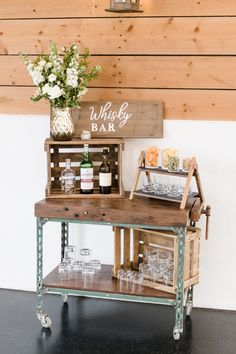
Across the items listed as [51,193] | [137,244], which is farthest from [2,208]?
[137,244]

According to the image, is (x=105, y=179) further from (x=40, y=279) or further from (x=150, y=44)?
(x=150, y=44)

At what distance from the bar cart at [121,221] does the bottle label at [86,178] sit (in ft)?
0.27

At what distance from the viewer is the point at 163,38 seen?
3.68 m

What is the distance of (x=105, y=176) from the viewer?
141 inches

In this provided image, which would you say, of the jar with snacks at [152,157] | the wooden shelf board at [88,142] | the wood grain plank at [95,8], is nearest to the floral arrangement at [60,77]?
the wooden shelf board at [88,142]

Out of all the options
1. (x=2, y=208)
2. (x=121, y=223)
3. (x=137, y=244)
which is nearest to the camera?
(x=121, y=223)

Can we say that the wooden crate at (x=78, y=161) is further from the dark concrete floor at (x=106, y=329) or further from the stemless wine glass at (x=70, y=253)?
the dark concrete floor at (x=106, y=329)

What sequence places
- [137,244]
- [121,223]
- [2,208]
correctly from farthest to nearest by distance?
1. [2,208]
2. [137,244]
3. [121,223]

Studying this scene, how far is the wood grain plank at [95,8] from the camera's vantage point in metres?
3.60

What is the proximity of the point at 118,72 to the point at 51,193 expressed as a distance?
0.81 metres

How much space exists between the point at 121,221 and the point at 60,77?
2.76 feet

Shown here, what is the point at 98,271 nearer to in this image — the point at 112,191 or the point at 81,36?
the point at 112,191

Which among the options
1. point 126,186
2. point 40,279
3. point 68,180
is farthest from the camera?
point 126,186

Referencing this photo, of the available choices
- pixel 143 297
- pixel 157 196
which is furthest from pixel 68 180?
pixel 143 297
